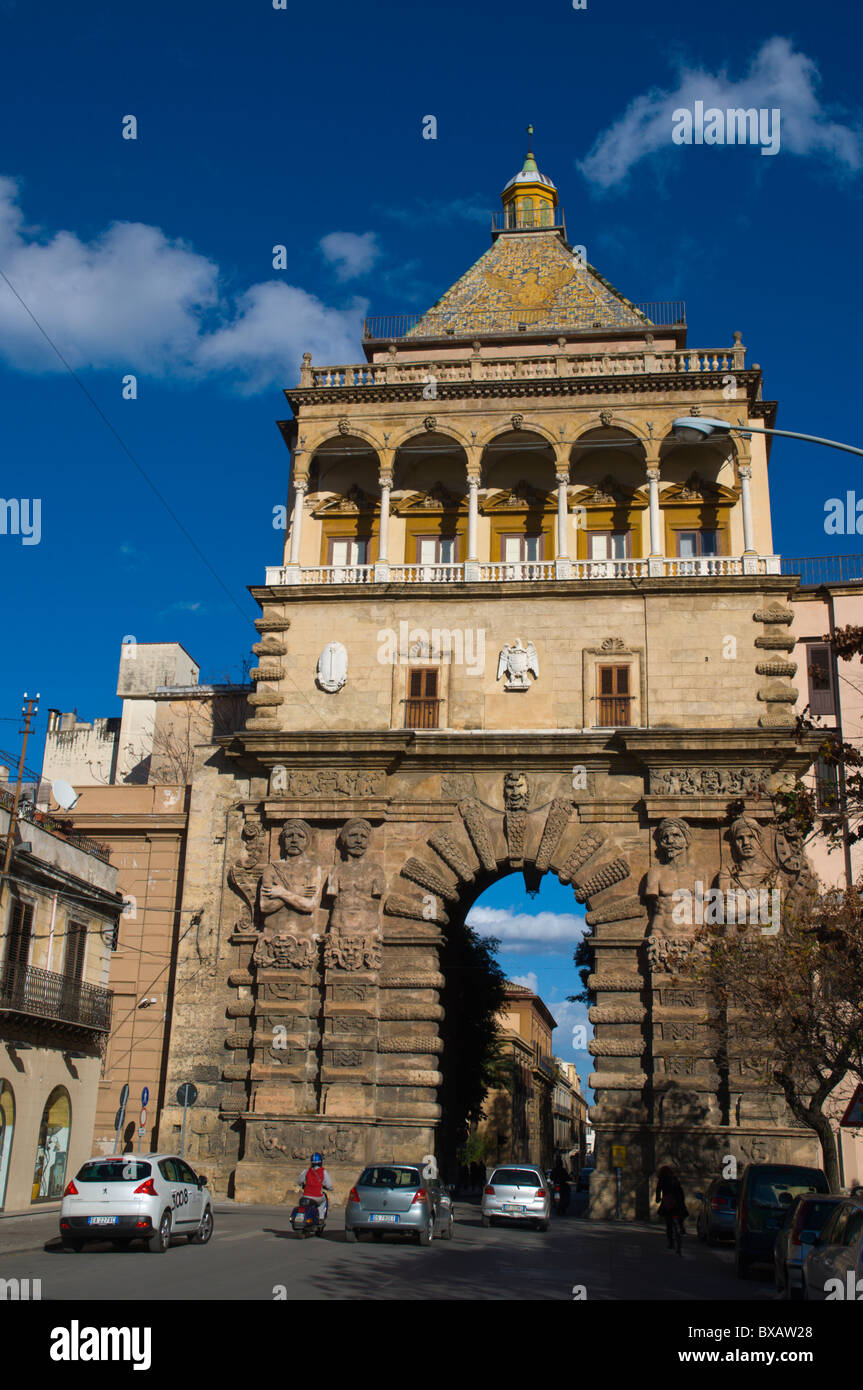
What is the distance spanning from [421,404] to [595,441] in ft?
16.2

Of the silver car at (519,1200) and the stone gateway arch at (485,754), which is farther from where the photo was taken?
the stone gateway arch at (485,754)

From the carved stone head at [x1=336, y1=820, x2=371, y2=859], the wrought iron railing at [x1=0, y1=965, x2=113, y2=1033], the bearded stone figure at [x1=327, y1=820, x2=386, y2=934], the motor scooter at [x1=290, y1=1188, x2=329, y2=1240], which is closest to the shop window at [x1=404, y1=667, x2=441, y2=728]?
the carved stone head at [x1=336, y1=820, x2=371, y2=859]

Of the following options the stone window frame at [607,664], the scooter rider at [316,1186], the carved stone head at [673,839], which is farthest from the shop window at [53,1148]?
the stone window frame at [607,664]

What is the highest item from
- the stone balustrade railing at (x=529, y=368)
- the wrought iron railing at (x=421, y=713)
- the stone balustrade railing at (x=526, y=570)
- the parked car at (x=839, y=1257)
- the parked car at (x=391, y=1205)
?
the stone balustrade railing at (x=529, y=368)

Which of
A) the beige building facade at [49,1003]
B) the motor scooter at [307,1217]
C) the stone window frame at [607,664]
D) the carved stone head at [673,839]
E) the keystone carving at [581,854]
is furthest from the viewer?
the stone window frame at [607,664]

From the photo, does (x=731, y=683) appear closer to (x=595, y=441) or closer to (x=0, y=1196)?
(x=595, y=441)

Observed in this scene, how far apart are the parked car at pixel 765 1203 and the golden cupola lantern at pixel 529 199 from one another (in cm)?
3389

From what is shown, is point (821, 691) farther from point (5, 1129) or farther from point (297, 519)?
point (5, 1129)

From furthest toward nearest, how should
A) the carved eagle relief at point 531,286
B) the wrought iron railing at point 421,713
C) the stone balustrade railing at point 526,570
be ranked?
1. the carved eagle relief at point 531,286
2. the stone balustrade railing at point 526,570
3. the wrought iron railing at point 421,713

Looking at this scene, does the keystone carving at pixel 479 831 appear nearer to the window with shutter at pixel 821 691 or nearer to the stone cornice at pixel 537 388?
the window with shutter at pixel 821 691

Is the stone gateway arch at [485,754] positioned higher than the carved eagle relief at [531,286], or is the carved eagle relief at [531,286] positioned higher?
the carved eagle relief at [531,286]

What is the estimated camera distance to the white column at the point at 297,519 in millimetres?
34812

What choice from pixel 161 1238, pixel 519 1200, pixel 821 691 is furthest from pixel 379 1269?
pixel 821 691
